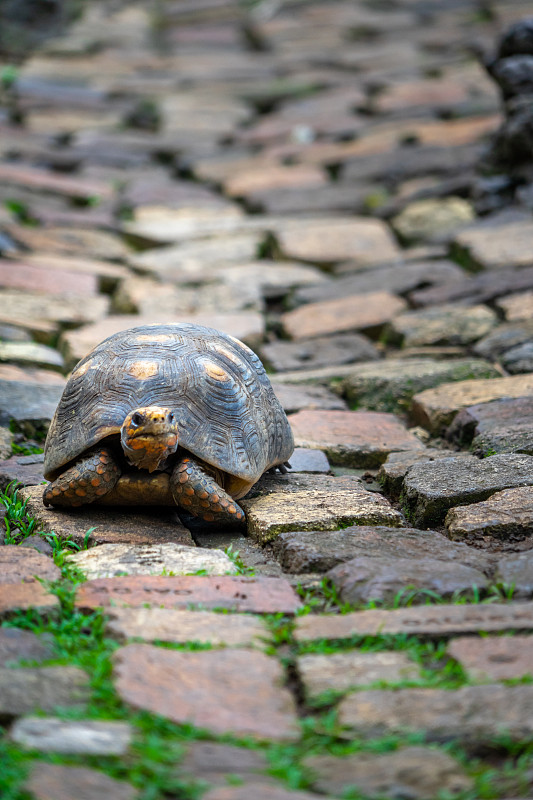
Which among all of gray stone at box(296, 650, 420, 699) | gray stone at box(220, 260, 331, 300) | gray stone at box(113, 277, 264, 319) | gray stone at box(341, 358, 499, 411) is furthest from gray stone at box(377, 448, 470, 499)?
gray stone at box(220, 260, 331, 300)

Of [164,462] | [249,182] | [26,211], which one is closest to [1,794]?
[164,462]

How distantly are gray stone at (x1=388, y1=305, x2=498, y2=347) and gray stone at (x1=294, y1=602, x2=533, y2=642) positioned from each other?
119 inches

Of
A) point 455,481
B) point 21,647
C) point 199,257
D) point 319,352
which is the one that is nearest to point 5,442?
point 21,647

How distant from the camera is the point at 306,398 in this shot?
15.3ft

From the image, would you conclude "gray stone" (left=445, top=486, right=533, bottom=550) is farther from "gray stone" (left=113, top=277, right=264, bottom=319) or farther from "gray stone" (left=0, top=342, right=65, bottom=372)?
"gray stone" (left=113, top=277, right=264, bottom=319)

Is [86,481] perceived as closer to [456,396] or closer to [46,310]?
[456,396]

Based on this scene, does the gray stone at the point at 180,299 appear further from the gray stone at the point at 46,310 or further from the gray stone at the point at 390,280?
the gray stone at the point at 390,280

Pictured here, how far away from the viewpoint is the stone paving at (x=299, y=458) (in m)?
1.90

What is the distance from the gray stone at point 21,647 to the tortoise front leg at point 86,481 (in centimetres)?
75

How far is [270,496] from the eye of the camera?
3.38 meters

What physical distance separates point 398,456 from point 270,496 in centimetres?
73

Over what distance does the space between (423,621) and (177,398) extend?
1191 mm

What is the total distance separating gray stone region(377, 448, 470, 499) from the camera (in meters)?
3.51

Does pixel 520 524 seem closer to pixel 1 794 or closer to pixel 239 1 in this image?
pixel 1 794
